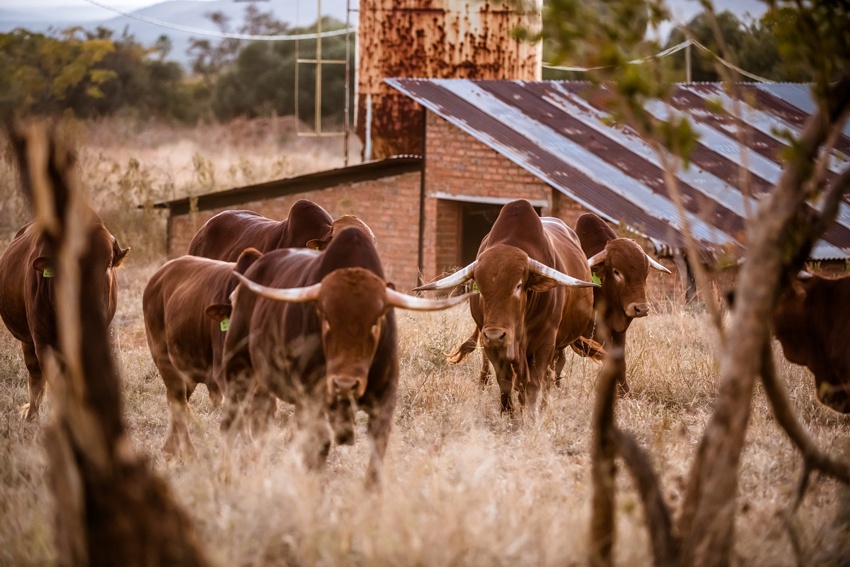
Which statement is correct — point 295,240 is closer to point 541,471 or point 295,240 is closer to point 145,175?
point 541,471

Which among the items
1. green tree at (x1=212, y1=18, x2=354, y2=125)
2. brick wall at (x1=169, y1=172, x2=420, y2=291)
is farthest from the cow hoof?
green tree at (x1=212, y1=18, x2=354, y2=125)

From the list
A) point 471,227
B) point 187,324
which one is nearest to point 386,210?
point 471,227

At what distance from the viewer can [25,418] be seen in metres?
7.11

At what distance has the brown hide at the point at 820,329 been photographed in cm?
591

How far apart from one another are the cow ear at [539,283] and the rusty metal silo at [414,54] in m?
10.2

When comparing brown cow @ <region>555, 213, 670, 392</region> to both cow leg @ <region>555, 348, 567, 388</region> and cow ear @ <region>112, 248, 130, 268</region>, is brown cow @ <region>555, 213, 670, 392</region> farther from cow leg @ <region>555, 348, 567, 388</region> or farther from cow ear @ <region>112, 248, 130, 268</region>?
cow ear @ <region>112, 248, 130, 268</region>

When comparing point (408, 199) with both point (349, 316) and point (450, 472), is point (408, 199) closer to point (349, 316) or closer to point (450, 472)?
point (450, 472)

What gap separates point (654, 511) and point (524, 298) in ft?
11.2

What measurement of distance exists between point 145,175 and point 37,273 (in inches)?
395

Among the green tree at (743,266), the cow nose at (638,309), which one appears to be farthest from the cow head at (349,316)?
the cow nose at (638,309)

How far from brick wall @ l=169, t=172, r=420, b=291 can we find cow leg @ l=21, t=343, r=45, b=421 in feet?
23.7

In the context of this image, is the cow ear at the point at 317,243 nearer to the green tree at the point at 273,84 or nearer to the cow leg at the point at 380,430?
the cow leg at the point at 380,430

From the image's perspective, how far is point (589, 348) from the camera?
28.3 feet

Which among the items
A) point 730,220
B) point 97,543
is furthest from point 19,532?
point 730,220
